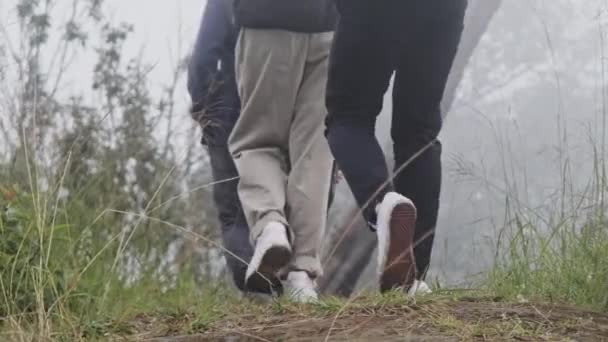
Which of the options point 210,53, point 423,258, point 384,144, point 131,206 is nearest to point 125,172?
point 131,206

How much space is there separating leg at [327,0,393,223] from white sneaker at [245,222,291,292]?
34cm

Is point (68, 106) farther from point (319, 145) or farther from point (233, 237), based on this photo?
point (319, 145)

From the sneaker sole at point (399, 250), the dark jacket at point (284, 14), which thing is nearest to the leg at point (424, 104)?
the sneaker sole at point (399, 250)

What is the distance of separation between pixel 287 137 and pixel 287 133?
0.01m

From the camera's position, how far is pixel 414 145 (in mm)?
2877

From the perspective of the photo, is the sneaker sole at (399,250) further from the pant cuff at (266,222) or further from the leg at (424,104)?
the pant cuff at (266,222)

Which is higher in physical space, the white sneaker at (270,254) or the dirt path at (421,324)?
the dirt path at (421,324)

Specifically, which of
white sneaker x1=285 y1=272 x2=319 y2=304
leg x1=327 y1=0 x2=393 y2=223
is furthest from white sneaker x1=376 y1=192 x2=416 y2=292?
white sneaker x1=285 y1=272 x2=319 y2=304

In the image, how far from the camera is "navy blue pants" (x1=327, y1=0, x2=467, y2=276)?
2.67 meters

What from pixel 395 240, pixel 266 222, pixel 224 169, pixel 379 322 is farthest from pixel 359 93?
pixel 224 169

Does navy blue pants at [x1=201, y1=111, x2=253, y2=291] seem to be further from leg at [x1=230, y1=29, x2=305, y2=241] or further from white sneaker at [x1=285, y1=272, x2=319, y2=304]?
white sneaker at [x1=285, y1=272, x2=319, y2=304]

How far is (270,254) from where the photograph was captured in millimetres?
3020

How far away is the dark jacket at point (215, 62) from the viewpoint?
3.94 metres

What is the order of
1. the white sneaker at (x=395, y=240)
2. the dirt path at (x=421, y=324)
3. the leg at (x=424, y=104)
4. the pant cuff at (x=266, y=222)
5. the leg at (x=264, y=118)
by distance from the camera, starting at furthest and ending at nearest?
the leg at (x=264, y=118) → the pant cuff at (x=266, y=222) → the leg at (x=424, y=104) → the white sneaker at (x=395, y=240) → the dirt path at (x=421, y=324)
